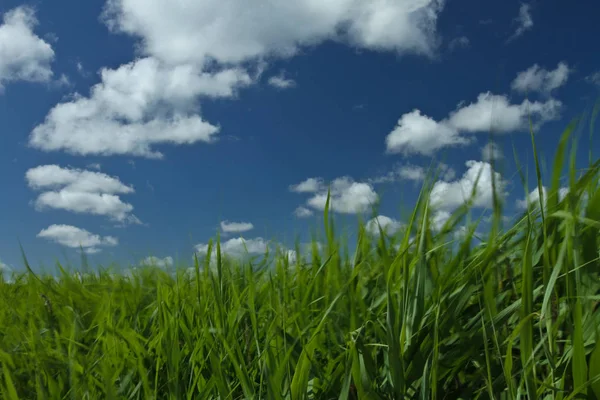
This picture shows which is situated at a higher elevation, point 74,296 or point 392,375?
point 74,296

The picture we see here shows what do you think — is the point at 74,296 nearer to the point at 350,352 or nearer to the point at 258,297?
the point at 258,297

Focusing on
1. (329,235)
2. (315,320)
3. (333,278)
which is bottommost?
(315,320)

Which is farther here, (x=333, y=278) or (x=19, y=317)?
(x=19, y=317)

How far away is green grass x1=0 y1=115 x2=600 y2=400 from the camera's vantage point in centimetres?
146

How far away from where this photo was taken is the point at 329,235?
237 cm

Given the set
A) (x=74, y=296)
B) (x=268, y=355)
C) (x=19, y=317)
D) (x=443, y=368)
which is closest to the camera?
(x=443, y=368)

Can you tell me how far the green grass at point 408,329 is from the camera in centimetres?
146

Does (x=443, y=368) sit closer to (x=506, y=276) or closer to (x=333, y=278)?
(x=506, y=276)

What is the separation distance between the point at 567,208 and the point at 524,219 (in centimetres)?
16

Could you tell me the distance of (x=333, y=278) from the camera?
212 centimetres

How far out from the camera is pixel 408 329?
164 centimetres

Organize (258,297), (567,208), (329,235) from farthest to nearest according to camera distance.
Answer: (258,297), (329,235), (567,208)

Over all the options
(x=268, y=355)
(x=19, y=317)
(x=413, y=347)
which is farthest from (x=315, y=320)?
(x=19, y=317)

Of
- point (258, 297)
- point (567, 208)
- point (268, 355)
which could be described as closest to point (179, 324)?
point (258, 297)
